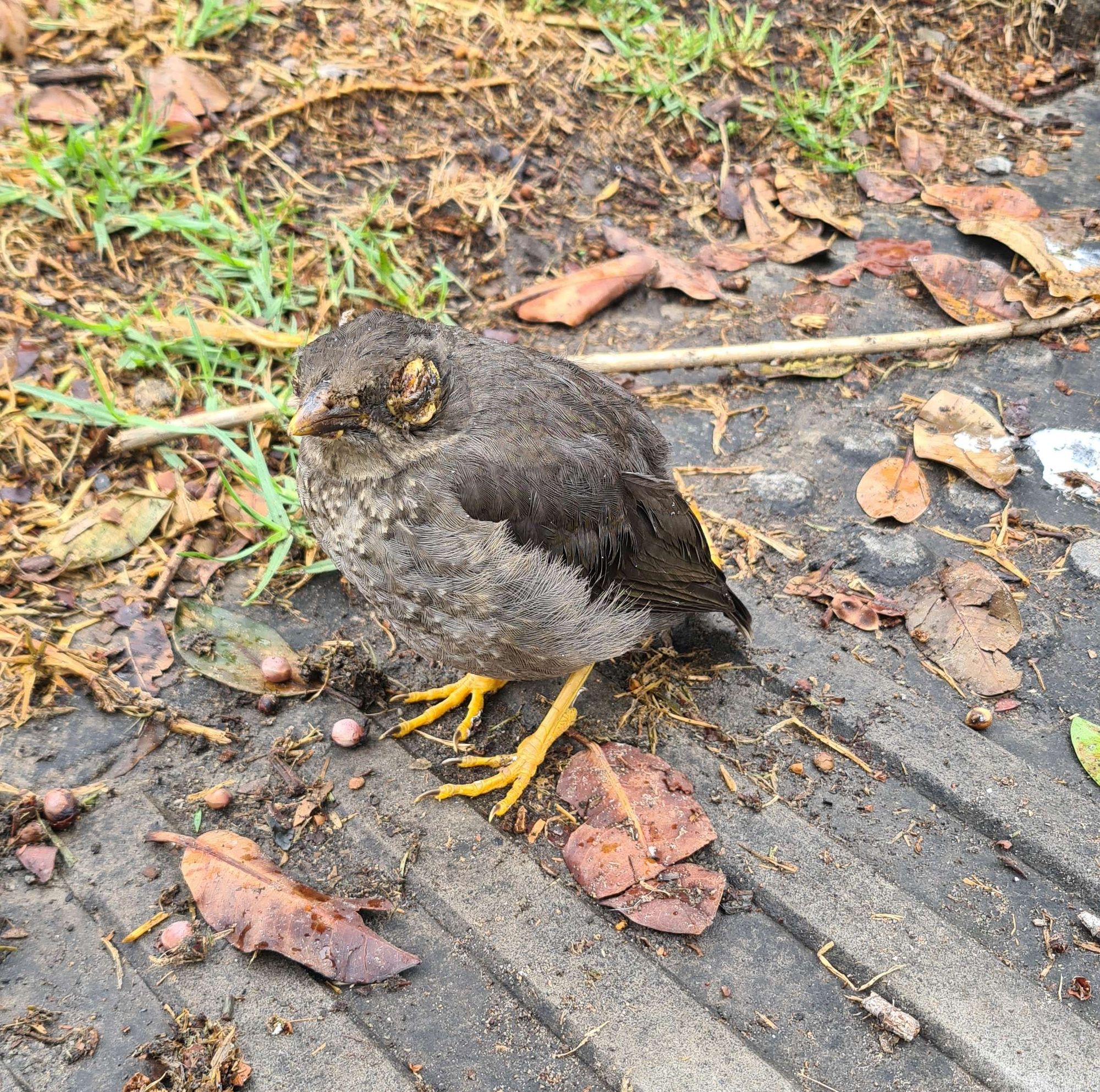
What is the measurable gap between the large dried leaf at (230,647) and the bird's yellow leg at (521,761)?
0.64m

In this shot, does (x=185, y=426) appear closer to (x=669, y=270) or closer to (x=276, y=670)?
(x=276, y=670)

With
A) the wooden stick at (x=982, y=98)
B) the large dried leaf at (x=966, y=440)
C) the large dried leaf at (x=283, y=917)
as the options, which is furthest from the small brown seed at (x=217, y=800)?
the wooden stick at (x=982, y=98)

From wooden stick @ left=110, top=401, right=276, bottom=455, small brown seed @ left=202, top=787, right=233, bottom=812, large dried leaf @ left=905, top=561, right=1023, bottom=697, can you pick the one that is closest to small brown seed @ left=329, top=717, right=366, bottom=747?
small brown seed @ left=202, top=787, right=233, bottom=812

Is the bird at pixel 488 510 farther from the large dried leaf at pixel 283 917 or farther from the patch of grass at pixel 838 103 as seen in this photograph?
the patch of grass at pixel 838 103

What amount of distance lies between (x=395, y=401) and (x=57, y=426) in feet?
5.88

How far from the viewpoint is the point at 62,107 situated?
197 inches

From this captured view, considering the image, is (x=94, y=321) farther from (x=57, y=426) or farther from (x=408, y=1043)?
(x=408, y=1043)

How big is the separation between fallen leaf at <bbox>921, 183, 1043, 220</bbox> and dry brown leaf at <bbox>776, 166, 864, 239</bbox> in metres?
0.44

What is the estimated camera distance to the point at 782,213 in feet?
18.2

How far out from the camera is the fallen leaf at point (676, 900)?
117 inches

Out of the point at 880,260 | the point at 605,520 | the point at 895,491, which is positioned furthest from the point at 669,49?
the point at 605,520

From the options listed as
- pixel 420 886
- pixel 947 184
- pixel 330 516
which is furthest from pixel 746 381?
pixel 420 886

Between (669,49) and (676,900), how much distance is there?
187 inches

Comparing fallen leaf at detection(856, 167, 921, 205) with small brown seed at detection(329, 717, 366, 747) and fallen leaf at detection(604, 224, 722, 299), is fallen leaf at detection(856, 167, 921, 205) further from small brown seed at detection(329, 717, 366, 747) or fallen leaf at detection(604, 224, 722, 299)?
small brown seed at detection(329, 717, 366, 747)
